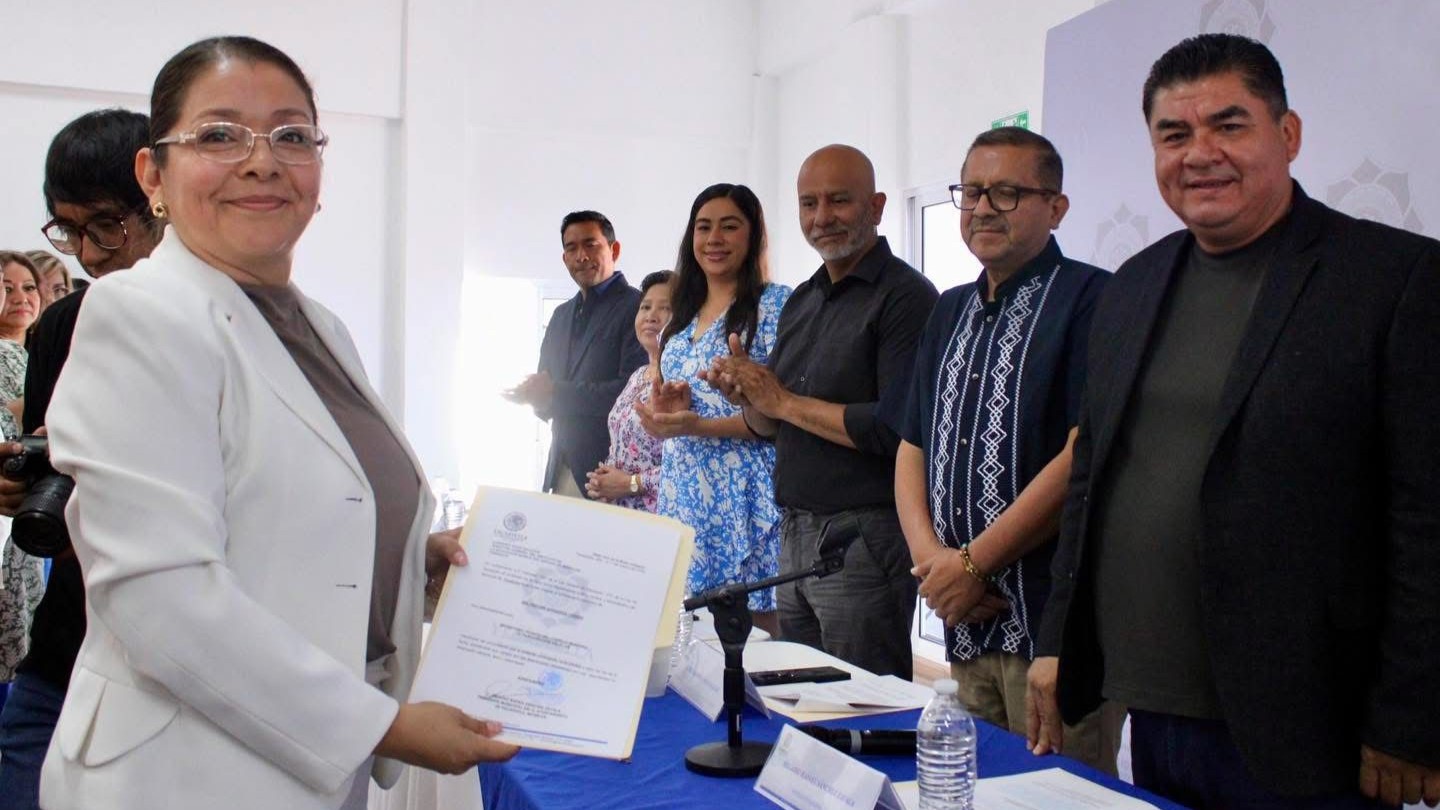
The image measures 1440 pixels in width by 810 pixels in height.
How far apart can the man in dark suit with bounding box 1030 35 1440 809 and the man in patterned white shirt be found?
1.11ft

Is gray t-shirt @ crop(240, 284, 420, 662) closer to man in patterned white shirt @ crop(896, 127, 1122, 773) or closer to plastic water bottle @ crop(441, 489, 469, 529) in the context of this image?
man in patterned white shirt @ crop(896, 127, 1122, 773)

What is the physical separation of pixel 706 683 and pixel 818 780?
512 mm

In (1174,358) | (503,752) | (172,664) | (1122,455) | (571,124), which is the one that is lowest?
(503,752)

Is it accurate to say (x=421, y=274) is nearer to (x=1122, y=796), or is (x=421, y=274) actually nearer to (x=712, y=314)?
(x=712, y=314)

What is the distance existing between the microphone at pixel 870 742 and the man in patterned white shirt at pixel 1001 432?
1.88 feet

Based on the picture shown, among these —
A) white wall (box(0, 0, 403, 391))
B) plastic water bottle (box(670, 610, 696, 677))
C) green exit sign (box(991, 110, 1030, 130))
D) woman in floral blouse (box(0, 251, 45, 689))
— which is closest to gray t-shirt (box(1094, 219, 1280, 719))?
plastic water bottle (box(670, 610, 696, 677))

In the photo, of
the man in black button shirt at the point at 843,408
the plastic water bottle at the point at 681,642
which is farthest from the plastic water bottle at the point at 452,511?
the plastic water bottle at the point at 681,642

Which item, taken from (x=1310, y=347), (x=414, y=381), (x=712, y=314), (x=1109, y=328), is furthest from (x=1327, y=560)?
(x=414, y=381)

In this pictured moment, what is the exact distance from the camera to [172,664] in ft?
3.43

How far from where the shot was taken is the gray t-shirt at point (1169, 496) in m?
1.67

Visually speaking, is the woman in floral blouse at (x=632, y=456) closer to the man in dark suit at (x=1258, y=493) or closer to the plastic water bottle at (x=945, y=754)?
the man in dark suit at (x=1258, y=493)

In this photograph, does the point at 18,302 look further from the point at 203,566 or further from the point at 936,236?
the point at 936,236

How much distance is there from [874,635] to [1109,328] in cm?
99

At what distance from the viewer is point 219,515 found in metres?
1.07
